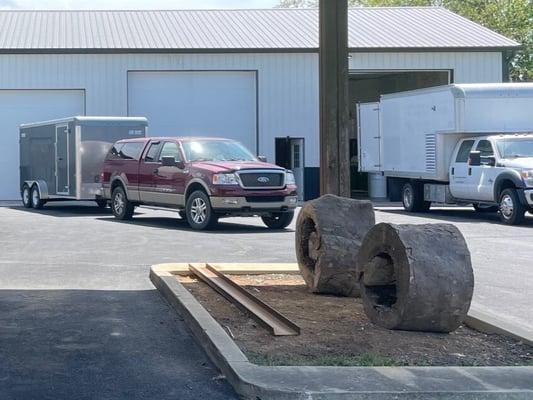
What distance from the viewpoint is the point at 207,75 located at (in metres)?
30.7

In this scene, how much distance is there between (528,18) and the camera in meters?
52.3

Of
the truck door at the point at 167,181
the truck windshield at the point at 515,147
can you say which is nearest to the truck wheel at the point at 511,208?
the truck windshield at the point at 515,147

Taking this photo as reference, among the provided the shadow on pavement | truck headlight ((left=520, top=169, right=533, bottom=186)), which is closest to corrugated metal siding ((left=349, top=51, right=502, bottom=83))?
truck headlight ((left=520, top=169, right=533, bottom=186))

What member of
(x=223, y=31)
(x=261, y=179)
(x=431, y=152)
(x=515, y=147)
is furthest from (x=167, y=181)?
(x=223, y=31)

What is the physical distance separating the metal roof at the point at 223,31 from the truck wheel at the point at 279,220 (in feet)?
40.8

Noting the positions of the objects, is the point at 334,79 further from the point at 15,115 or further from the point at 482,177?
the point at 15,115

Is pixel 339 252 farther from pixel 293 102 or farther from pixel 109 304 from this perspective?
pixel 293 102

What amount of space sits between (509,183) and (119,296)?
12297 millimetres

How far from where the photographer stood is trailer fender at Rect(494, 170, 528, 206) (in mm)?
19656

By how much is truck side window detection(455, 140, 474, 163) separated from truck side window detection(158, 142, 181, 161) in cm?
693

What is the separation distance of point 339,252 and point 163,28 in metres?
25.0

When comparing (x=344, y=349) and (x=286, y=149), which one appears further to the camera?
(x=286, y=149)

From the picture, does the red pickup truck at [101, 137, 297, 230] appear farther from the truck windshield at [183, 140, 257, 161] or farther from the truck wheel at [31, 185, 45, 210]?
the truck wheel at [31, 185, 45, 210]

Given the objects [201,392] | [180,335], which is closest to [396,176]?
[180,335]
